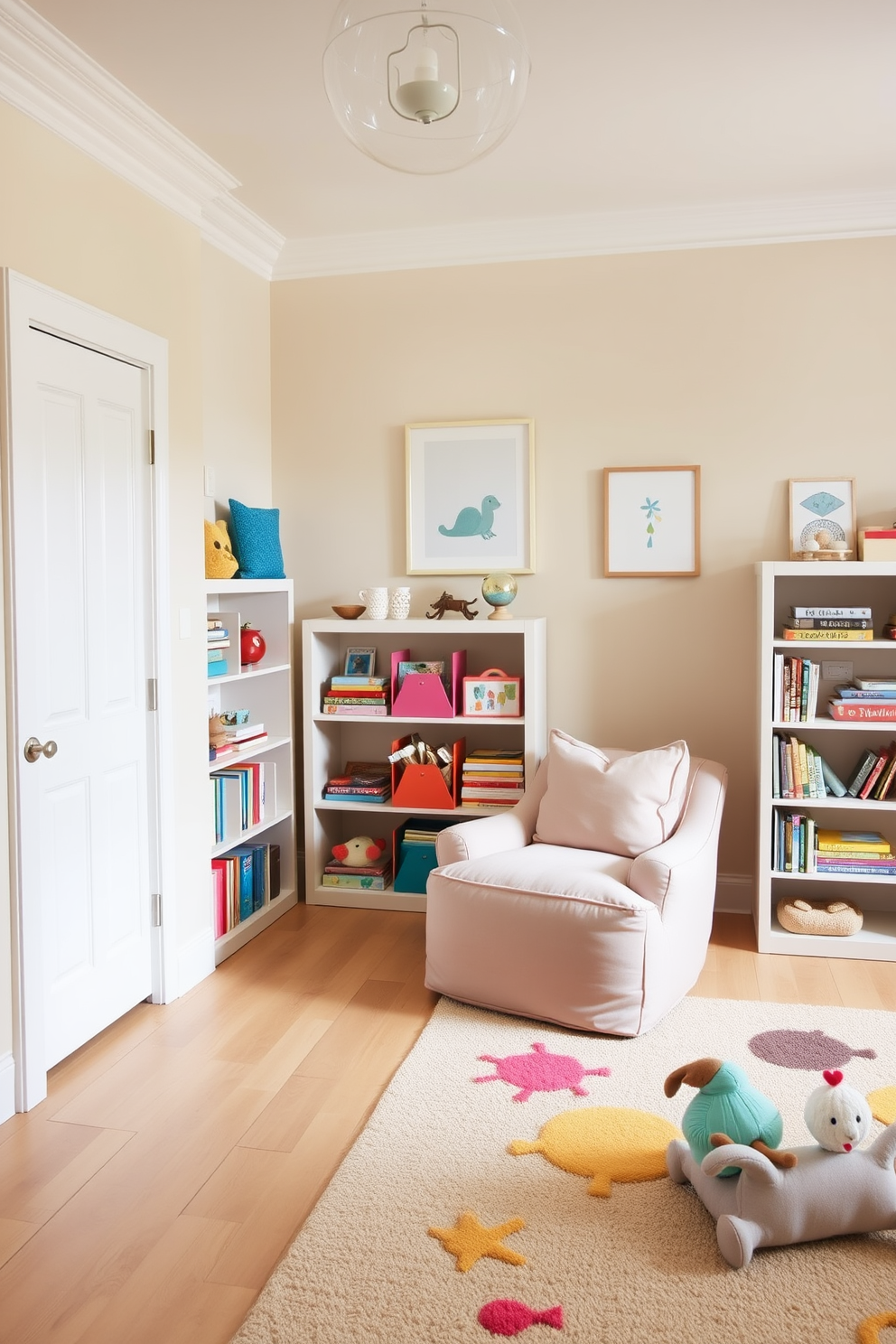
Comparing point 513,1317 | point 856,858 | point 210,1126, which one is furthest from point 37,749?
point 856,858

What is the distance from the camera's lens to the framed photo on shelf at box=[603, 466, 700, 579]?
407 centimetres

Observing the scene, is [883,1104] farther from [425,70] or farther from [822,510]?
[425,70]

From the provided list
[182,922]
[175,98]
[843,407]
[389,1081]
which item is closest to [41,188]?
[175,98]

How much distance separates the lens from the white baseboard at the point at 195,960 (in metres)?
3.36

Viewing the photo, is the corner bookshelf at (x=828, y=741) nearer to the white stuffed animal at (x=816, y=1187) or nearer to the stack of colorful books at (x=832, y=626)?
the stack of colorful books at (x=832, y=626)

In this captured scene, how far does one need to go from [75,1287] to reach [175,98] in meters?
2.96

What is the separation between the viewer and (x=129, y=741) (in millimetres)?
3115

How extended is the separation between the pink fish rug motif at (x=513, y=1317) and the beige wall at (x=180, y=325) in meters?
1.37

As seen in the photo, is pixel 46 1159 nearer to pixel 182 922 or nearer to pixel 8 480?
pixel 182 922

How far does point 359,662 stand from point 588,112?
7.25 ft

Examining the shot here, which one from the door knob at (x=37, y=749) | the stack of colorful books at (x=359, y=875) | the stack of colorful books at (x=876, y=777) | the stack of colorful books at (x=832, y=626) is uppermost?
the stack of colorful books at (x=832, y=626)

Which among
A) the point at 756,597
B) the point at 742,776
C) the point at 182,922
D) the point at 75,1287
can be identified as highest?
the point at 756,597

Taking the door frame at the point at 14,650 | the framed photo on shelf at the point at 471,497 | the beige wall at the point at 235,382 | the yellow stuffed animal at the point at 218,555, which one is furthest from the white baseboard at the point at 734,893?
the beige wall at the point at 235,382

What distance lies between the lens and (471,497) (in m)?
4.27
